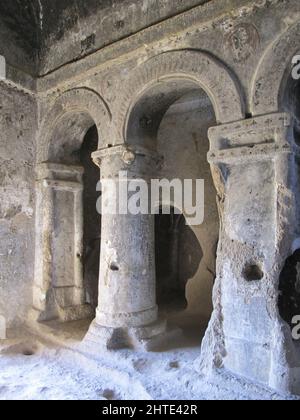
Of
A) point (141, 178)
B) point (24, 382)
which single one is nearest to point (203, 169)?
point (141, 178)

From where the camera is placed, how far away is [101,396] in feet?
10.7

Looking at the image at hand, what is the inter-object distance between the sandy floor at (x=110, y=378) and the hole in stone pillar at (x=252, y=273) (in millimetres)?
908

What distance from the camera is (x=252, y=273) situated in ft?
10.6

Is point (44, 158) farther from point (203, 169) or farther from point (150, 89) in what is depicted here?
point (203, 169)

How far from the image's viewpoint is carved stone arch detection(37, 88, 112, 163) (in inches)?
175

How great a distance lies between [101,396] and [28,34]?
508cm

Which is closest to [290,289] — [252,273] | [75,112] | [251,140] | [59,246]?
[252,273]

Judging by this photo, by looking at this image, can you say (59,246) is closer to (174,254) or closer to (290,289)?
(290,289)

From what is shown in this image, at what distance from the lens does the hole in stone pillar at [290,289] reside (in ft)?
9.93

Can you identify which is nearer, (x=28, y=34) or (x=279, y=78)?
(x=279, y=78)

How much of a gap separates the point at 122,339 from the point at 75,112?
122 inches

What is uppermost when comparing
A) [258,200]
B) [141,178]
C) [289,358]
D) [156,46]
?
[156,46]

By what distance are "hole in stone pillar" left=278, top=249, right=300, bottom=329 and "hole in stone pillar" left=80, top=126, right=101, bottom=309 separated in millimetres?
4056
